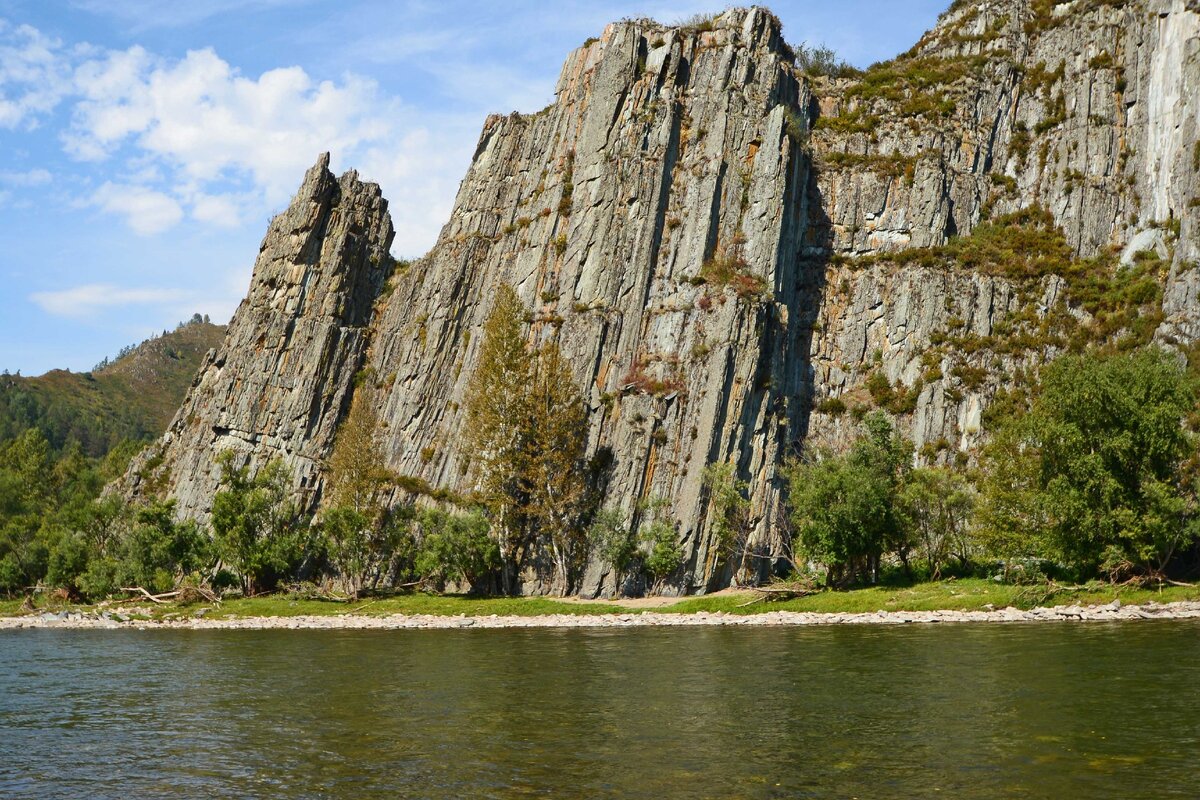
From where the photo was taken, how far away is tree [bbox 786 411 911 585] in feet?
228

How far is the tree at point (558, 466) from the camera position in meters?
84.6

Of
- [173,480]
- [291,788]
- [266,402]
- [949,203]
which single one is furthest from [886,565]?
[173,480]

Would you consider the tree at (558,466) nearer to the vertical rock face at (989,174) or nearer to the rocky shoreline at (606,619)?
the rocky shoreline at (606,619)

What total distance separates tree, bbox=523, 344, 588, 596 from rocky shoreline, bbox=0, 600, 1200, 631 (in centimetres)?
1259

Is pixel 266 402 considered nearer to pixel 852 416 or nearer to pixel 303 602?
pixel 303 602

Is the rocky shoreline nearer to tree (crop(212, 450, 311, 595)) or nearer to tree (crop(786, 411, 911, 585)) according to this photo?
tree (crop(786, 411, 911, 585))

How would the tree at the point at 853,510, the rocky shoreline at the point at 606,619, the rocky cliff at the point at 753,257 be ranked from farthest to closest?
the rocky cliff at the point at 753,257
the tree at the point at 853,510
the rocky shoreline at the point at 606,619

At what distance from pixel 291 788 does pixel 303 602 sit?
6400 centimetres

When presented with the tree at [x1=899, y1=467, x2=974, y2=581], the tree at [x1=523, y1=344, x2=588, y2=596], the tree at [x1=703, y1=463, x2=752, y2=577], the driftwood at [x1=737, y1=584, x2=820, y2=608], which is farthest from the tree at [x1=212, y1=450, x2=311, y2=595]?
the tree at [x1=899, y1=467, x2=974, y2=581]

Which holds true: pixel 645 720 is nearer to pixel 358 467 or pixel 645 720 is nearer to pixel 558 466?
pixel 558 466

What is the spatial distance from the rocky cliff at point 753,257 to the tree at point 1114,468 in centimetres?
2501

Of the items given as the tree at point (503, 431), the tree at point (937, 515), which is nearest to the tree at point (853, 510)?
the tree at point (937, 515)

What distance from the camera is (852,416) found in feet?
304

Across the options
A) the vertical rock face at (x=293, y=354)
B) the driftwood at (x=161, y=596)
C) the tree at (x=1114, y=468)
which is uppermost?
the vertical rock face at (x=293, y=354)
